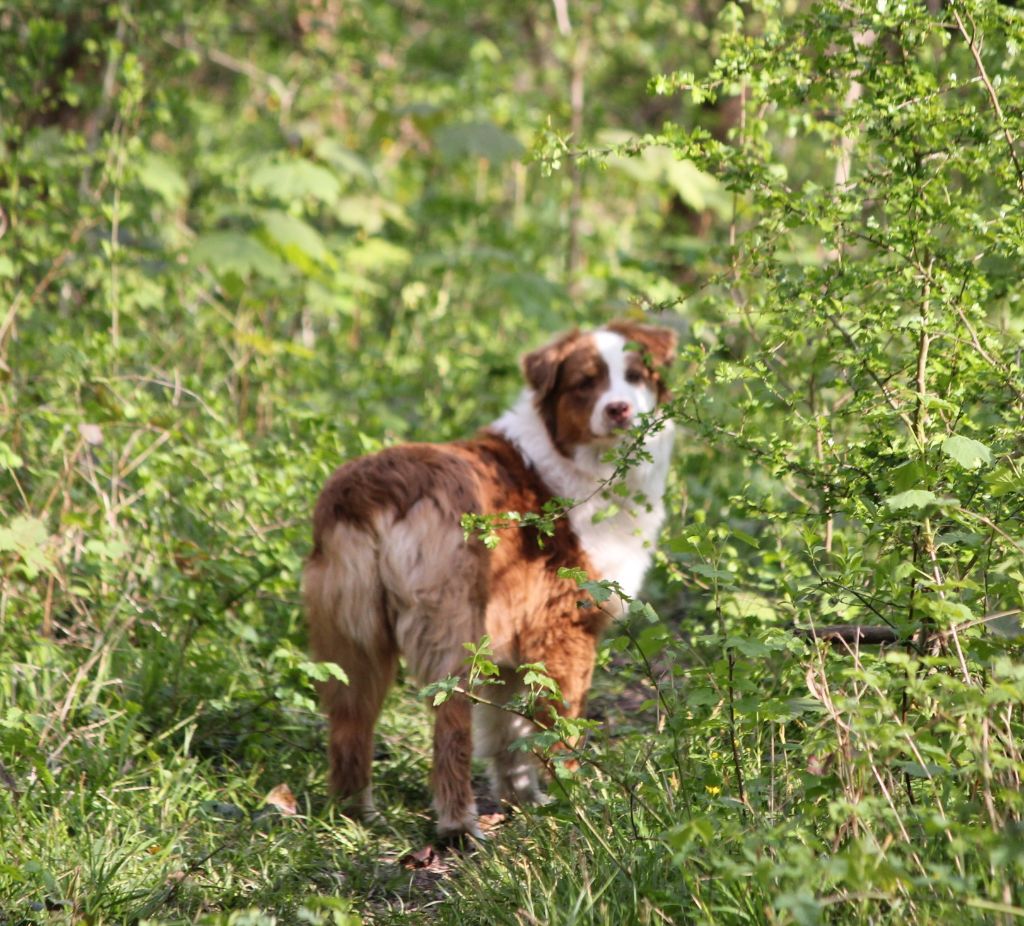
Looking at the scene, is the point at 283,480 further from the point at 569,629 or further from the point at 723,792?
the point at 723,792

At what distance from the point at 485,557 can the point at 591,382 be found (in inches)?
43.4

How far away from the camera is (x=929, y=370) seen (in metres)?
3.47

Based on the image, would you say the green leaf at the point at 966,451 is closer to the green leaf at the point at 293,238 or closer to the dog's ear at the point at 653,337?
the dog's ear at the point at 653,337

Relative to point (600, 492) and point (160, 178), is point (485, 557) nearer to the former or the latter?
point (600, 492)

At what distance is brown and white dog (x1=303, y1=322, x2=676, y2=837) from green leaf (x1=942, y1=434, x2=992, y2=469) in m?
0.87

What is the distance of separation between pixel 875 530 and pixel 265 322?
500 cm

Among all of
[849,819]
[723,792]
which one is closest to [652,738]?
[723,792]

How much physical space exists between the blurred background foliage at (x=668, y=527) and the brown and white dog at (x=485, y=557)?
0.23m

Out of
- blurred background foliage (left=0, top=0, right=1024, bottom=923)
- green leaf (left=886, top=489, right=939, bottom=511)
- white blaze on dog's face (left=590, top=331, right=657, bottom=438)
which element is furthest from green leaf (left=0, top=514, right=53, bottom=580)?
green leaf (left=886, top=489, right=939, bottom=511)

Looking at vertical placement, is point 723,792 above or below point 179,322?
below

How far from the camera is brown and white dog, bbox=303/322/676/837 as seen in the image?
13.5 feet

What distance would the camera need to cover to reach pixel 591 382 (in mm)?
5078

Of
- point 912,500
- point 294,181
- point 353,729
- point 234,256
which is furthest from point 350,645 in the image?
point 294,181

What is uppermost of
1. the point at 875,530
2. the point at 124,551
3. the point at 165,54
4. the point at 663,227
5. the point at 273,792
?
the point at 165,54
